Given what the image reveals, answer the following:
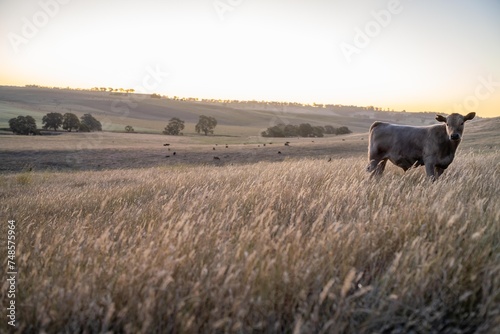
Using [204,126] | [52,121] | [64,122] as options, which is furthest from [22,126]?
[204,126]

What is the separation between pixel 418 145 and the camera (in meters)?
8.72

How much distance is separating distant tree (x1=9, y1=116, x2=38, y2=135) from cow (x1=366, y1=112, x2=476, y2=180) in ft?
204

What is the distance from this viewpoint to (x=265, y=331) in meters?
2.19

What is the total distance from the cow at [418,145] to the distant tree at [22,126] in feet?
204

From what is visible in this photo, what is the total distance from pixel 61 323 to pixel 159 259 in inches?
30.5

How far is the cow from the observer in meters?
8.00

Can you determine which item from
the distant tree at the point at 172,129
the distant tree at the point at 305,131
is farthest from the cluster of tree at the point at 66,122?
the distant tree at the point at 305,131

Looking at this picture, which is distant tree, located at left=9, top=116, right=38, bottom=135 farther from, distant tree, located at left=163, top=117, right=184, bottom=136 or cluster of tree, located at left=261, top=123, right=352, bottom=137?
cluster of tree, located at left=261, top=123, right=352, bottom=137

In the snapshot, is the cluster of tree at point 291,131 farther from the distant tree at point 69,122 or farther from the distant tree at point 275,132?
the distant tree at point 69,122

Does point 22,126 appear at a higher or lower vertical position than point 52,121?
lower

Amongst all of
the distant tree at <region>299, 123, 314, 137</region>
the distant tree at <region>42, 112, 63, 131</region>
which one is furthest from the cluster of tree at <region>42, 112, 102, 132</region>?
the distant tree at <region>299, 123, 314, 137</region>

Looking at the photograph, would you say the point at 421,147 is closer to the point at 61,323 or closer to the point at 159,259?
the point at 159,259

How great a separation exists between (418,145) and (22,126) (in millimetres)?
63604

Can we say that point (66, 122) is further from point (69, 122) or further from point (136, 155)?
point (136, 155)
